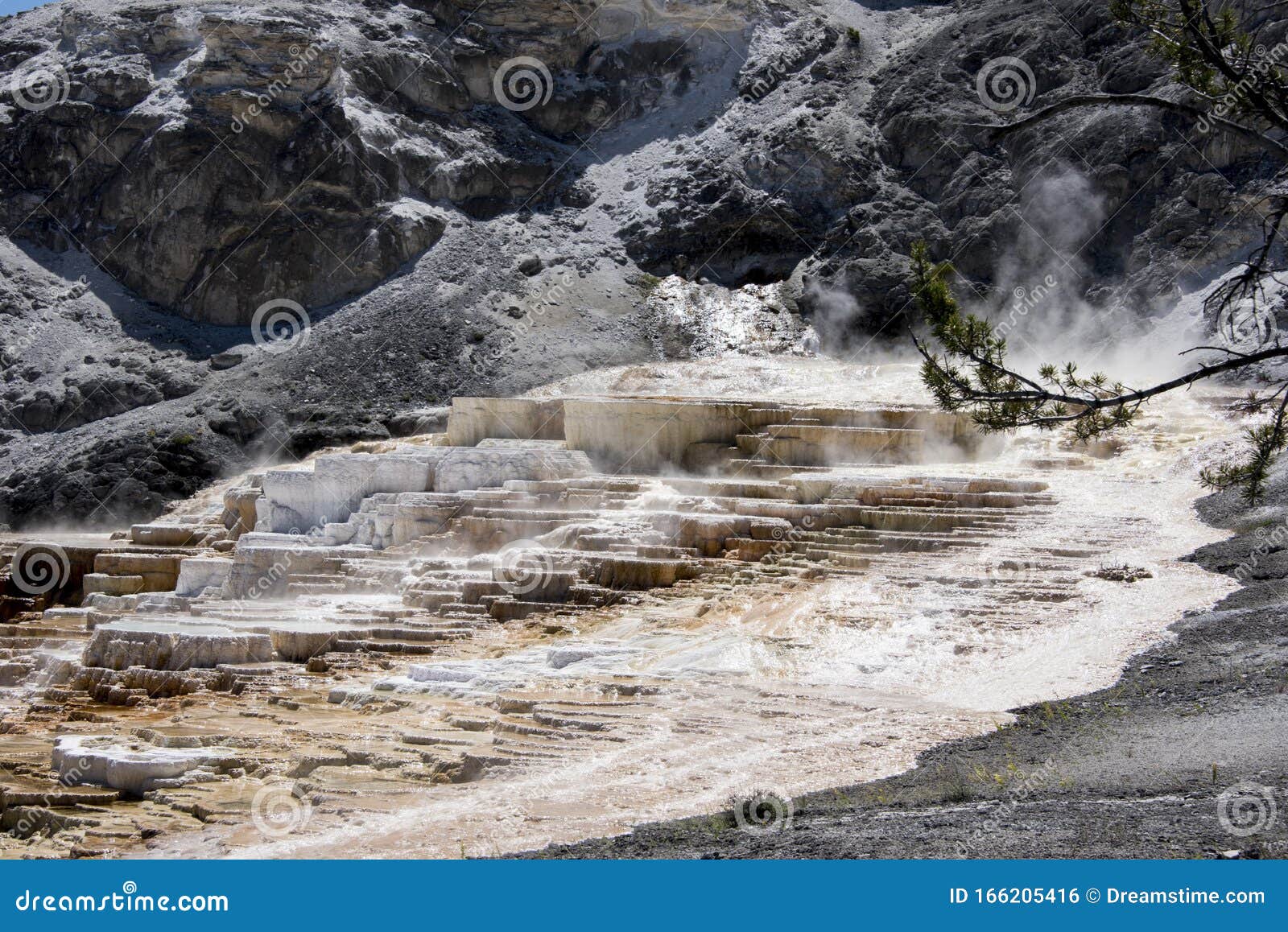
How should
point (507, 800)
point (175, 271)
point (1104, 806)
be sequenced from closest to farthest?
point (1104, 806), point (507, 800), point (175, 271)

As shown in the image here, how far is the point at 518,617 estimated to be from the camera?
13312 mm

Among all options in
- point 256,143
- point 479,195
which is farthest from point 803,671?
point 256,143

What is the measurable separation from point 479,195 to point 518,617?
21.0 m

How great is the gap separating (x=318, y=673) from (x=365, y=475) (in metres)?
6.28

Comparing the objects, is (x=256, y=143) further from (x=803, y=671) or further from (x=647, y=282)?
(x=803, y=671)

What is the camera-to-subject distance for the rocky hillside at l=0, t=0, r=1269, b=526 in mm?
26562

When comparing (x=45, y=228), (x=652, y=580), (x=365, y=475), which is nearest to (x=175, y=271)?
(x=45, y=228)

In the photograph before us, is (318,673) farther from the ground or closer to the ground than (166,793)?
farther from the ground

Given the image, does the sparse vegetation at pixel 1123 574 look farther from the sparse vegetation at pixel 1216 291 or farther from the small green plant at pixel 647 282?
the small green plant at pixel 647 282

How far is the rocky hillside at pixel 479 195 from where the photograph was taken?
2656 centimetres

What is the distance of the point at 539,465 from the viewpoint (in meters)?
17.5

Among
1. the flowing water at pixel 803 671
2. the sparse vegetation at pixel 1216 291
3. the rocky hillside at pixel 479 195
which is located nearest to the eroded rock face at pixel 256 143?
the rocky hillside at pixel 479 195

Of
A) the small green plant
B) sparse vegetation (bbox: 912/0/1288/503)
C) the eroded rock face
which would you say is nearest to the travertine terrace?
sparse vegetation (bbox: 912/0/1288/503)

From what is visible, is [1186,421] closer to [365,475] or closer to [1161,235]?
[1161,235]
